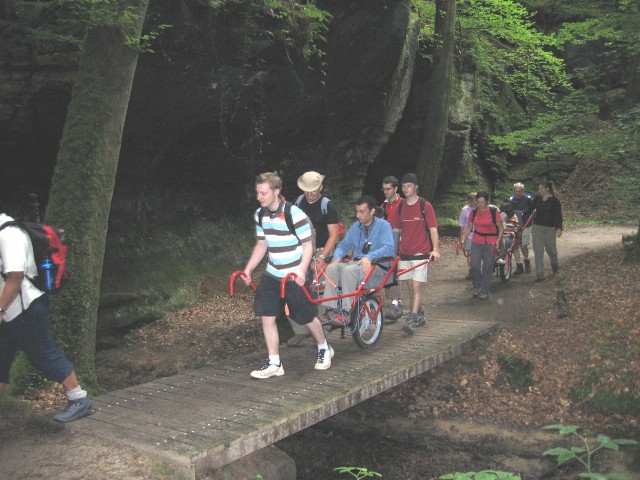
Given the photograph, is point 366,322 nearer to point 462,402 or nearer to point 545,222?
point 462,402

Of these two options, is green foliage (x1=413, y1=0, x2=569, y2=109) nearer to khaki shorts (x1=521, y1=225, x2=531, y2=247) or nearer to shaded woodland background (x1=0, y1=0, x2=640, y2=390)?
shaded woodland background (x1=0, y1=0, x2=640, y2=390)

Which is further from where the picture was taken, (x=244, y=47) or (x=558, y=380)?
(x=244, y=47)

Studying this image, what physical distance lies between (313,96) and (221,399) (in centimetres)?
1093

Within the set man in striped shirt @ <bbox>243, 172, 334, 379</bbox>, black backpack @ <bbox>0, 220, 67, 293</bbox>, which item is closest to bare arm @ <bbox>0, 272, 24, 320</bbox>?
black backpack @ <bbox>0, 220, 67, 293</bbox>

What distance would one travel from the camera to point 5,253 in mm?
4926

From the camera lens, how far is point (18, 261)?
495cm

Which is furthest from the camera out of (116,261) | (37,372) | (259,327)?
(116,261)

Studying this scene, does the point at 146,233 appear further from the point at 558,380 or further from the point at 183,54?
the point at 558,380

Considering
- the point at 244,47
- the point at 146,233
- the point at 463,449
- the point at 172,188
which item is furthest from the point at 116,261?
the point at 463,449

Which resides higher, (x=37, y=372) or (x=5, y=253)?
(x=5, y=253)

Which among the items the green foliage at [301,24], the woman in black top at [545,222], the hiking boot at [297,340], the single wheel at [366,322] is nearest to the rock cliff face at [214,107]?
the green foliage at [301,24]

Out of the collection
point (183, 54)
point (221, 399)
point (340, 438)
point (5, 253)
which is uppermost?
point (183, 54)

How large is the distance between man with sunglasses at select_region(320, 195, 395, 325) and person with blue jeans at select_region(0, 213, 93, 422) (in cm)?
345

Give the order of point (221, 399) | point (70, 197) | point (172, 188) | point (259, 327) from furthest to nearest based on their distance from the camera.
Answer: point (172, 188)
point (259, 327)
point (70, 197)
point (221, 399)
